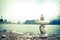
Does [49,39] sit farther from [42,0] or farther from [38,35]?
[42,0]

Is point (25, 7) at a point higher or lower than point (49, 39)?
higher

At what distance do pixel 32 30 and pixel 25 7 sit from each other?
0.30 meters

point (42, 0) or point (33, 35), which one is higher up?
point (42, 0)

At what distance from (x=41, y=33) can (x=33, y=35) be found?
4.0 inches

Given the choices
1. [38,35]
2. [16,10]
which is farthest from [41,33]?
[16,10]

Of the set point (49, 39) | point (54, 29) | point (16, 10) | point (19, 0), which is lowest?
point (49, 39)

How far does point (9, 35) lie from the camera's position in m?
1.94

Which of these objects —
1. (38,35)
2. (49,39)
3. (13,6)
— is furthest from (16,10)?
(49,39)

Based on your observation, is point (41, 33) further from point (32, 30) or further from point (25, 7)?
point (25, 7)

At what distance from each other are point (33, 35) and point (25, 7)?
366mm

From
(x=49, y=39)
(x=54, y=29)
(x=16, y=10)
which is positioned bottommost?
(x=49, y=39)

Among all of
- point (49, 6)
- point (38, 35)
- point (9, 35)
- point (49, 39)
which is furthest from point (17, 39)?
point (49, 6)

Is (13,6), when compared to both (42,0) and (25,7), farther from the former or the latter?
(42,0)

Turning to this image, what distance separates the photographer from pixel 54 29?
76.5 inches
